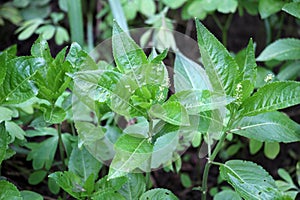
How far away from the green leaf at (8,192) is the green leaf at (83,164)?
0.62ft

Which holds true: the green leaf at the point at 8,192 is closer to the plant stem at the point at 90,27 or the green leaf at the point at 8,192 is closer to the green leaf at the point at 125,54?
the green leaf at the point at 125,54

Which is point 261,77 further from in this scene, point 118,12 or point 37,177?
point 37,177

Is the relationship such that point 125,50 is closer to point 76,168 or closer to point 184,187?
point 76,168

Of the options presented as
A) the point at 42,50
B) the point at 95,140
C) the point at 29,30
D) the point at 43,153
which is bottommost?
the point at 43,153

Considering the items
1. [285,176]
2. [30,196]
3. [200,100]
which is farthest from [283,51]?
[30,196]

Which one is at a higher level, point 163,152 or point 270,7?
point 270,7

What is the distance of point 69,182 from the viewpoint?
1.01 meters

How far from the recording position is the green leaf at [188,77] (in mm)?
1034

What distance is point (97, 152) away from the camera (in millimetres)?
1132

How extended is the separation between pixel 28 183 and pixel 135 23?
84cm

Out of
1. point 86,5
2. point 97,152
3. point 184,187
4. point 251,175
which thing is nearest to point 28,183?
point 97,152

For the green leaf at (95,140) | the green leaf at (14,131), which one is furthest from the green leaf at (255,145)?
the green leaf at (14,131)

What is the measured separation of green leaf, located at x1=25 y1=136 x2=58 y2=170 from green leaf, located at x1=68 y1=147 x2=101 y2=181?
17 centimetres

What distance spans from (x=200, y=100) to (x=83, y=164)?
1.18ft
